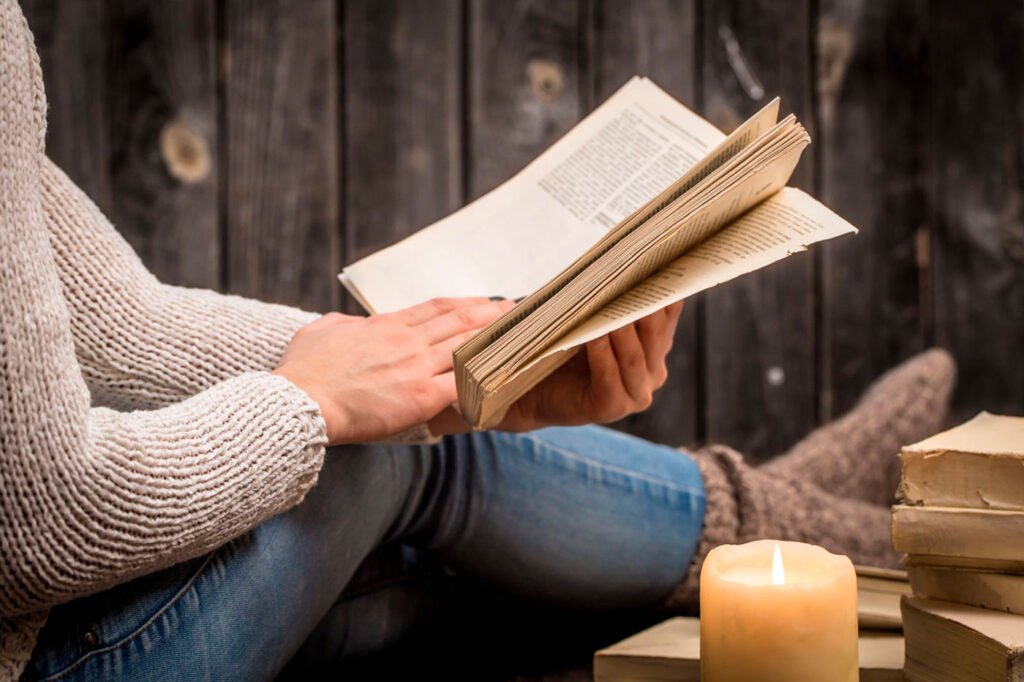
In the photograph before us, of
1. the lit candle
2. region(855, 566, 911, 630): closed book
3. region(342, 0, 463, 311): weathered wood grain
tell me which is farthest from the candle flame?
region(342, 0, 463, 311): weathered wood grain

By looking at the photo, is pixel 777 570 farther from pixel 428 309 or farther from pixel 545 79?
pixel 545 79

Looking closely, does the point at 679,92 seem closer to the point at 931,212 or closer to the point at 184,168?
the point at 931,212

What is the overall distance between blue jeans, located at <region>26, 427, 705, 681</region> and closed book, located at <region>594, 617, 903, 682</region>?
0.52 feet

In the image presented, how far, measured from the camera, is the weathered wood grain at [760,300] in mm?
1362

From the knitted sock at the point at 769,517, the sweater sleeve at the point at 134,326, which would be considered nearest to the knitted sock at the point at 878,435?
the knitted sock at the point at 769,517

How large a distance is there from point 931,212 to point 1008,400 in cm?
28

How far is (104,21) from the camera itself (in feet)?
3.92

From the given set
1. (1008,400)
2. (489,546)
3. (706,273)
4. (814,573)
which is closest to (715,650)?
(814,573)

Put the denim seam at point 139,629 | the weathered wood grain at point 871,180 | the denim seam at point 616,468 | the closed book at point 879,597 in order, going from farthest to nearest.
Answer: the weathered wood grain at point 871,180
the denim seam at point 616,468
the closed book at point 879,597
the denim seam at point 139,629

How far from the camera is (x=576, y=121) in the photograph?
134cm

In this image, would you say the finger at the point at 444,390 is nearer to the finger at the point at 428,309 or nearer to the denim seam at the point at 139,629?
the finger at the point at 428,309

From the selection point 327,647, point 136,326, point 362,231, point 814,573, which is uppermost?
point 362,231

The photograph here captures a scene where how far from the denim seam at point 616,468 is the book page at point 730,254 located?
268mm

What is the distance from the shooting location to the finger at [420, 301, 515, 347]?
0.66 meters
